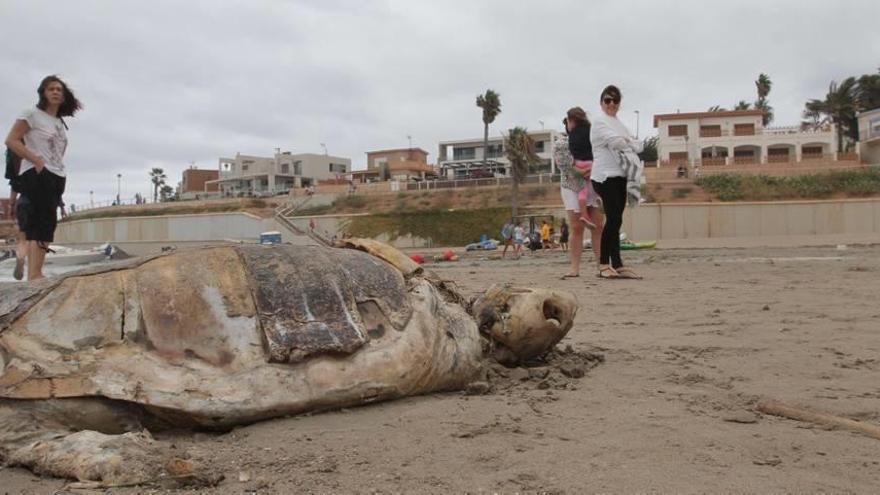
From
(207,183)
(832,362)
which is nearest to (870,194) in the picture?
(832,362)

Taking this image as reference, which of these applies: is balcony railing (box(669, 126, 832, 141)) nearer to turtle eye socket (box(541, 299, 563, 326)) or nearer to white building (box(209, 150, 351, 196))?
white building (box(209, 150, 351, 196))

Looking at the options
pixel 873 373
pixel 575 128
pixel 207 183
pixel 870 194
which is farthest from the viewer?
pixel 207 183

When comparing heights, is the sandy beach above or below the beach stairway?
below

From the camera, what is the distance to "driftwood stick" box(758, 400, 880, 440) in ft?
7.71

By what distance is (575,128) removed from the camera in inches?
326

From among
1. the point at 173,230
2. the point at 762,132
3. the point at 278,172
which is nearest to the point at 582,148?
the point at 173,230

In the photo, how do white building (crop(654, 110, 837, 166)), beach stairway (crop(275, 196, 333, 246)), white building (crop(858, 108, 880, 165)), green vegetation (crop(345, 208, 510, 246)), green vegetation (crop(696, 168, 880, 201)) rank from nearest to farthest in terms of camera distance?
→ green vegetation (crop(696, 168, 880, 201)) < green vegetation (crop(345, 208, 510, 246)) < white building (crop(858, 108, 880, 165)) < beach stairway (crop(275, 196, 333, 246)) < white building (crop(654, 110, 837, 166))

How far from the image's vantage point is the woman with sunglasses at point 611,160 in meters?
7.38

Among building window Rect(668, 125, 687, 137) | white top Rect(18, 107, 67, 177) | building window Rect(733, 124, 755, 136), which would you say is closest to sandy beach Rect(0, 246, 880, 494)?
white top Rect(18, 107, 67, 177)

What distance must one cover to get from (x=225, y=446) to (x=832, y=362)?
3002mm

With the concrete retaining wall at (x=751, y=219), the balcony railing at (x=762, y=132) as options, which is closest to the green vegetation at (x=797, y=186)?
the concrete retaining wall at (x=751, y=219)

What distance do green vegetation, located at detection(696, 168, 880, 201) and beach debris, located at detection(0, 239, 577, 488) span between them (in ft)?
145

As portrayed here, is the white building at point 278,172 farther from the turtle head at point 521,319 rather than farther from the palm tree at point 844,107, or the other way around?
the turtle head at point 521,319

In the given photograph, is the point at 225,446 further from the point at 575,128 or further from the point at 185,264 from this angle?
the point at 575,128
